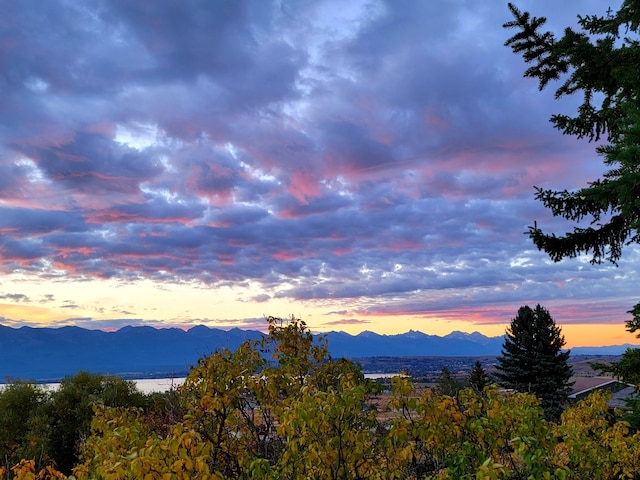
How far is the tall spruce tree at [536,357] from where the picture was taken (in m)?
42.1

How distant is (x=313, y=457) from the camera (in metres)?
5.45

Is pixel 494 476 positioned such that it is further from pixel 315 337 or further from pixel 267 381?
pixel 315 337

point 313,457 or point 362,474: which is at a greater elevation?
point 313,457

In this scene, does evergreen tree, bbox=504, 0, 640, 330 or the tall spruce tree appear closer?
evergreen tree, bbox=504, 0, 640, 330

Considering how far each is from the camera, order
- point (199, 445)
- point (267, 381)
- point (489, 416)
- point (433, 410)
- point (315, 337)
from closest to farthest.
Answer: point (199, 445), point (433, 410), point (489, 416), point (267, 381), point (315, 337)

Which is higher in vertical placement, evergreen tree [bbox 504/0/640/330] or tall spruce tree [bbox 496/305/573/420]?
evergreen tree [bbox 504/0/640/330]

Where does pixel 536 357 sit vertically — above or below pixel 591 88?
below

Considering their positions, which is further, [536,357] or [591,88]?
[536,357]

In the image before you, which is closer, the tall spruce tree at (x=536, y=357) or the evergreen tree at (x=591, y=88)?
the evergreen tree at (x=591, y=88)

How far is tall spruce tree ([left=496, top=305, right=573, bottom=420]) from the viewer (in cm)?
4209

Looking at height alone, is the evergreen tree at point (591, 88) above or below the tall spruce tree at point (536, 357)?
above

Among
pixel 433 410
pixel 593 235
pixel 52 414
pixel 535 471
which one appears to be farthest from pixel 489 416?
pixel 52 414

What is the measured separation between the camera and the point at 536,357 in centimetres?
4288

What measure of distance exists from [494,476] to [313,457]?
2.09m
